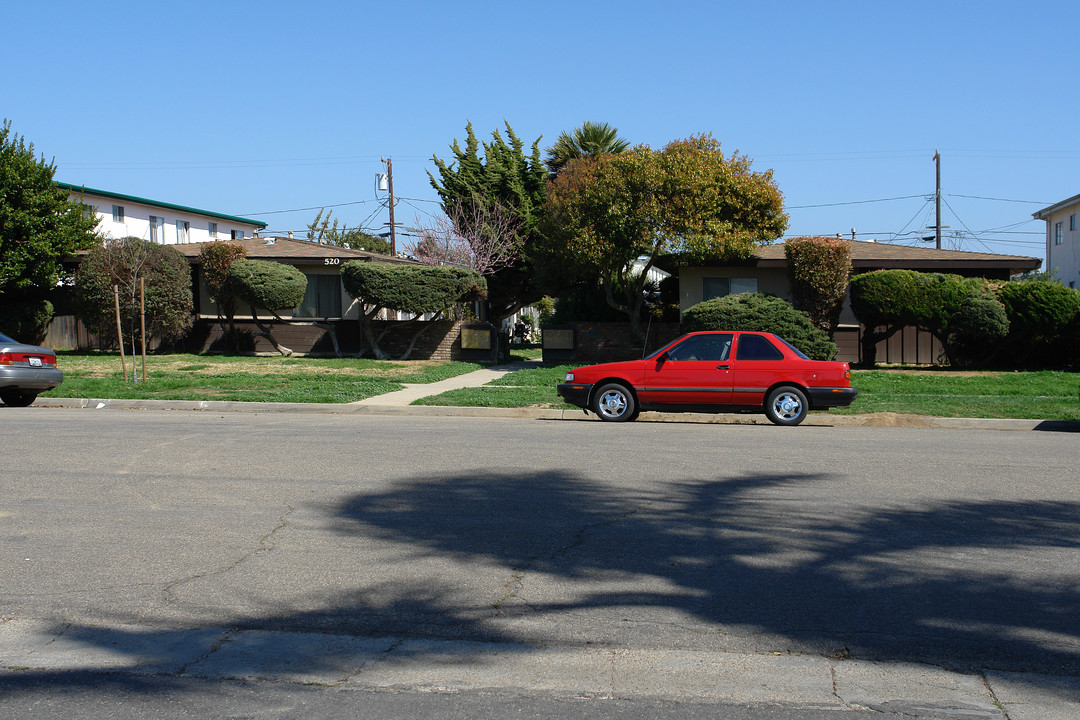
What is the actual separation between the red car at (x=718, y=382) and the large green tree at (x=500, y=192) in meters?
24.1

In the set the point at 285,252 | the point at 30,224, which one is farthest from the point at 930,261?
the point at 30,224

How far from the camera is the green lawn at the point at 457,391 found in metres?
16.6

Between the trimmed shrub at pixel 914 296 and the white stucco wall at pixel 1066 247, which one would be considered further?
the white stucco wall at pixel 1066 247

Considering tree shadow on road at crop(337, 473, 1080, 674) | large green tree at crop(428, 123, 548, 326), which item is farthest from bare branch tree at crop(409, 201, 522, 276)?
tree shadow on road at crop(337, 473, 1080, 674)

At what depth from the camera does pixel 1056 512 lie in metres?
7.62

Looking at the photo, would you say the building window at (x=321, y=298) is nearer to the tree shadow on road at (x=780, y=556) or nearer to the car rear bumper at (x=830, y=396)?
the car rear bumper at (x=830, y=396)

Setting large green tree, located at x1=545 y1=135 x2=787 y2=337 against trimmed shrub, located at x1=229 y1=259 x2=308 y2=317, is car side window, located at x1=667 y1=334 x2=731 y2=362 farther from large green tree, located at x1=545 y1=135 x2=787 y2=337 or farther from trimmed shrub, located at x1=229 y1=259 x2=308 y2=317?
trimmed shrub, located at x1=229 y1=259 x2=308 y2=317

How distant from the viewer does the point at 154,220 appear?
48562 millimetres

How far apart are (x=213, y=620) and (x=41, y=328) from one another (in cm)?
2790

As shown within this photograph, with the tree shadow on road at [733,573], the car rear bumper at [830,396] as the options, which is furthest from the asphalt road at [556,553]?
the car rear bumper at [830,396]

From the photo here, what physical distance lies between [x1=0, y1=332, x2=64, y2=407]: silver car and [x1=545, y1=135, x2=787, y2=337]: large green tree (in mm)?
12369

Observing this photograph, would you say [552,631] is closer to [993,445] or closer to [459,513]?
[459,513]

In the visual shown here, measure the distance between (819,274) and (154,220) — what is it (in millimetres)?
37584

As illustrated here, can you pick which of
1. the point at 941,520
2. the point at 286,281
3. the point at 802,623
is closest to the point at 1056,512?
the point at 941,520
